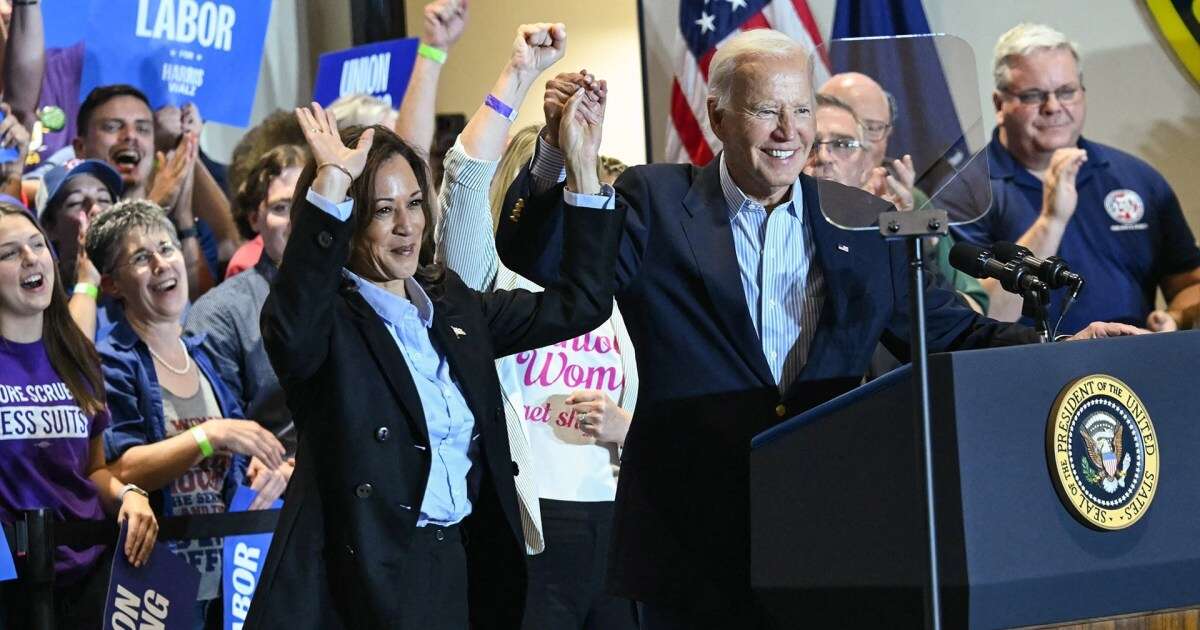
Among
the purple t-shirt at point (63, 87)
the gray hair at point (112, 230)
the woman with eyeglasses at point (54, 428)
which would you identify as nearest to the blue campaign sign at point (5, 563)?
the woman with eyeglasses at point (54, 428)

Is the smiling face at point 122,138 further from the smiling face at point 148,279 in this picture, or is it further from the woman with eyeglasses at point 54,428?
the woman with eyeglasses at point 54,428

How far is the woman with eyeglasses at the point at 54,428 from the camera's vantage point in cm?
354

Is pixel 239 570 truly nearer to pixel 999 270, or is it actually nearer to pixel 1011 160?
pixel 999 270

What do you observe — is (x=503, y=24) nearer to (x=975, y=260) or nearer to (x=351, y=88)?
(x=351, y=88)

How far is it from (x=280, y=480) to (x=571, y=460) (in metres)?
0.79

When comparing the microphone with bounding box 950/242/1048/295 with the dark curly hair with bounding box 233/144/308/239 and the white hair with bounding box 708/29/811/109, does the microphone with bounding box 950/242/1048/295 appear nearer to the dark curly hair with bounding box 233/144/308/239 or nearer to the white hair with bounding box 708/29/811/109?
the white hair with bounding box 708/29/811/109

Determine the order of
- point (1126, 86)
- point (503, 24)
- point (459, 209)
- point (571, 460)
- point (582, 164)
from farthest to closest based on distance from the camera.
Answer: point (503, 24) → point (1126, 86) → point (571, 460) → point (459, 209) → point (582, 164)

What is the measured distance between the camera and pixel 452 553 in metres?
2.57

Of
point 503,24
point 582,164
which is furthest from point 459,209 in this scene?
point 503,24

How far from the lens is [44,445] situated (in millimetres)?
3648

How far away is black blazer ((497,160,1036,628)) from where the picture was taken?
260 cm

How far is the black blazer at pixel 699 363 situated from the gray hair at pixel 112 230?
186 centimetres

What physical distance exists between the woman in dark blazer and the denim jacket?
145cm

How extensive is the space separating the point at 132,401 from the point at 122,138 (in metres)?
1.20
